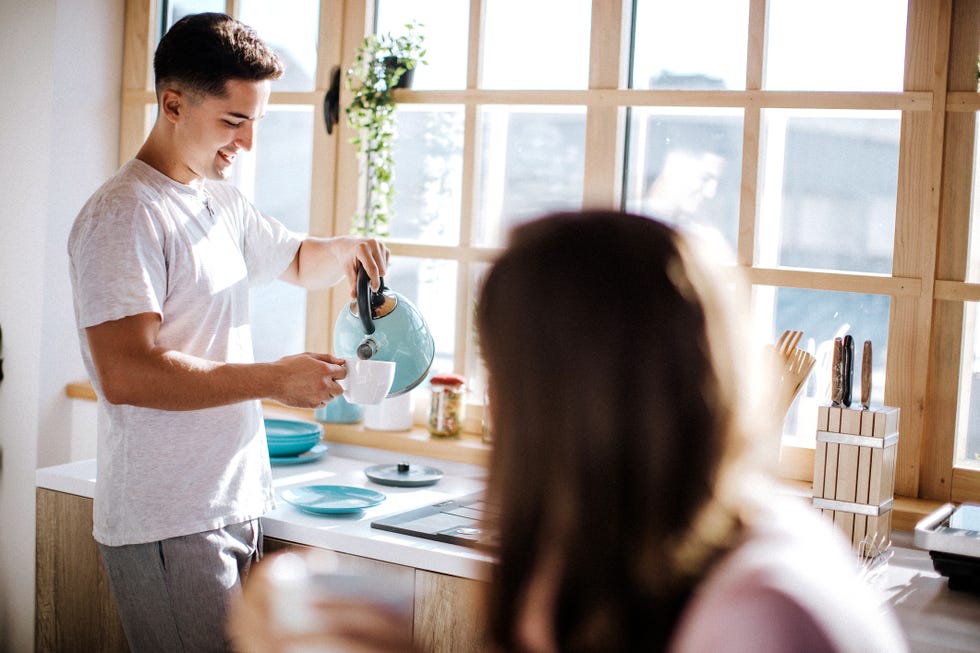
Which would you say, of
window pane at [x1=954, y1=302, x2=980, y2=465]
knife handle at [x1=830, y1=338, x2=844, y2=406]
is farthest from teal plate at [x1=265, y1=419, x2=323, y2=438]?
window pane at [x1=954, y1=302, x2=980, y2=465]

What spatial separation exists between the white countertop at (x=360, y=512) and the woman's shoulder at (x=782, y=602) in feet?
2.92

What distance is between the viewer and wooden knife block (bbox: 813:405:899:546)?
193cm

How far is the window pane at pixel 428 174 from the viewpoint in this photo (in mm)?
2785

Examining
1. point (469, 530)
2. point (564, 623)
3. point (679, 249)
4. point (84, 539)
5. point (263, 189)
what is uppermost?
point (263, 189)

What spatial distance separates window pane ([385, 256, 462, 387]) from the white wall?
1.11 metres

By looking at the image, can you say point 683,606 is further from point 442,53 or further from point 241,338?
point 442,53

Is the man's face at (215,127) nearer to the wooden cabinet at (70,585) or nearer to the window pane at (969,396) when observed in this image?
the wooden cabinet at (70,585)

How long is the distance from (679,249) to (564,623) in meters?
0.28

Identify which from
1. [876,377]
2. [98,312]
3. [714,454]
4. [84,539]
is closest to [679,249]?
[714,454]

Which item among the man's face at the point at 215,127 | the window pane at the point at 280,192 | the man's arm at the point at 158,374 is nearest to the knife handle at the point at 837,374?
the man's arm at the point at 158,374

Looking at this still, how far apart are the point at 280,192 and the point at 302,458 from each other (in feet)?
3.22

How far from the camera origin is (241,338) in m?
1.89

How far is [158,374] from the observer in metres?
1.62

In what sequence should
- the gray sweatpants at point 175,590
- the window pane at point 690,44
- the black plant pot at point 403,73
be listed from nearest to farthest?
the gray sweatpants at point 175,590
the window pane at point 690,44
the black plant pot at point 403,73
